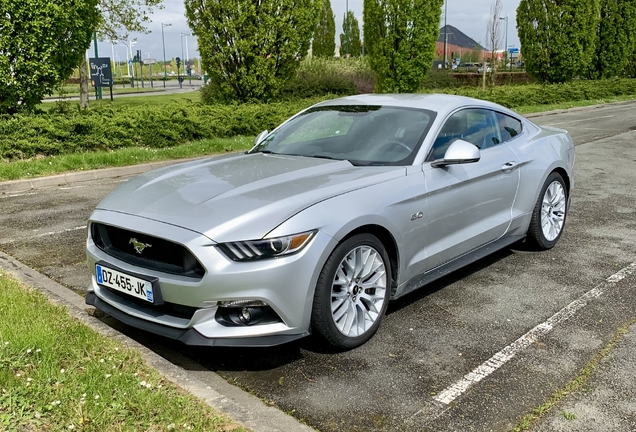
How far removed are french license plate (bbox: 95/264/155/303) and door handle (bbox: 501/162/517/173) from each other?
2985 mm

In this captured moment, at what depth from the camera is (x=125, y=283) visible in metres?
3.63

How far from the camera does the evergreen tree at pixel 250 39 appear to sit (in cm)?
1623

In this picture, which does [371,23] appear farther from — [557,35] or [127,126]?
[127,126]

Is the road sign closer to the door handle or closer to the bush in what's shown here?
the bush

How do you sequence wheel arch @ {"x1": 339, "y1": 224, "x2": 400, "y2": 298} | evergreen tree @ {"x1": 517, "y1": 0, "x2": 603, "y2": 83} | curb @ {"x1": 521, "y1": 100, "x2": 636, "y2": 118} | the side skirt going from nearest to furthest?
wheel arch @ {"x1": 339, "y1": 224, "x2": 400, "y2": 298}, the side skirt, curb @ {"x1": 521, "y1": 100, "x2": 636, "y2": 118}, evergreen tree @ {"x1": 517, "y1": 0, "x2": 603, "y2": 83}

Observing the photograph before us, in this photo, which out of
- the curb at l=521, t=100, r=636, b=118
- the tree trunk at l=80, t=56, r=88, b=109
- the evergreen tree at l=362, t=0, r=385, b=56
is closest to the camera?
the evergreen tree at l=362, t=0, r=385, b=56

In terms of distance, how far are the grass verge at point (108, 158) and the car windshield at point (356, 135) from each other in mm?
6256

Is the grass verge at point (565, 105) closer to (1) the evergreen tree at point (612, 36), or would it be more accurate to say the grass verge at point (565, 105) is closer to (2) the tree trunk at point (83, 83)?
(1) the evergreen tree at point (612, 36)

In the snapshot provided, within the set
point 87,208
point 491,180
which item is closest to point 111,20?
point 87,208

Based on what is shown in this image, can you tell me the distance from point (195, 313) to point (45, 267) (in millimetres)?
2807

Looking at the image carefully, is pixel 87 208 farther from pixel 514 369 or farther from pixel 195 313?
pixel 514 369

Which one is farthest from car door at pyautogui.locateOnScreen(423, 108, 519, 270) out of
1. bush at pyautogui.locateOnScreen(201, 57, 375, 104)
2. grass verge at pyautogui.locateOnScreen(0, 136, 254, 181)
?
bush at pyautogui.locateOnScreen(201, 57, 375, 104)

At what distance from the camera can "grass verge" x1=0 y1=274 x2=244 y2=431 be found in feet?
Result: 9.43

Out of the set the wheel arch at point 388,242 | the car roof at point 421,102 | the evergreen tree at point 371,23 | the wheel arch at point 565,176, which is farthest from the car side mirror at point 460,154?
the evergreen tree at point 371,23
